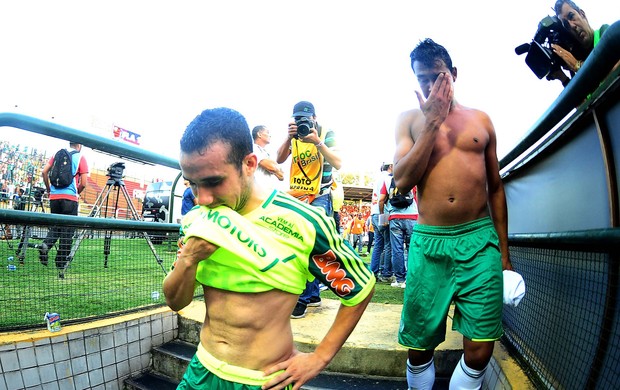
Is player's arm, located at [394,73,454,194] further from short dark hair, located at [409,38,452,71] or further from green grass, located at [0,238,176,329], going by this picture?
green grass, located at [0,238,176,329]

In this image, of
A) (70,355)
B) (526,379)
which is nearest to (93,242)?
(70,355)

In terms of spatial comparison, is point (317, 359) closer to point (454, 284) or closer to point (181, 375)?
point (454, 284)

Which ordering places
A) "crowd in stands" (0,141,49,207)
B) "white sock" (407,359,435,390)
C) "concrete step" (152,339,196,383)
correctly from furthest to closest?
"crowd in stands" (0,141,49,207) → "concrete step" (152,339,196,383) → "white sock" (407,359,435,390)

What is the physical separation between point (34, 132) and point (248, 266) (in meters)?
2.33

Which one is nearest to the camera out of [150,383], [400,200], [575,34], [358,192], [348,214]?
[575,34]

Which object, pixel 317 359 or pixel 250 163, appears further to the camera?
pixel 250 163

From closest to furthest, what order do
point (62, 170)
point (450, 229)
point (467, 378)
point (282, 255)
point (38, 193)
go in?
point (282, 255)
point (467, 378)
point (450, 229)
point (62, 170)
point (38, 193)

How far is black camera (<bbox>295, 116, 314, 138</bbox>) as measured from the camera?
10.8 ft

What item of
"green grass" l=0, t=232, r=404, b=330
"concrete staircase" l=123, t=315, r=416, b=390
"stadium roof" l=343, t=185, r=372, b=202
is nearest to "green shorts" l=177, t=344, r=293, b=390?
"concrete staircase" l=123, t=315, r=416, b=390

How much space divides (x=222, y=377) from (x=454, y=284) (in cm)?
124

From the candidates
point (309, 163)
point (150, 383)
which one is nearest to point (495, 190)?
point (309, 163)

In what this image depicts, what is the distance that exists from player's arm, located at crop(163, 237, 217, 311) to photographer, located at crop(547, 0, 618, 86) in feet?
8.24

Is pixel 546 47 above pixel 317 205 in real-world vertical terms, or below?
above

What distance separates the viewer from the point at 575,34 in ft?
7.84
